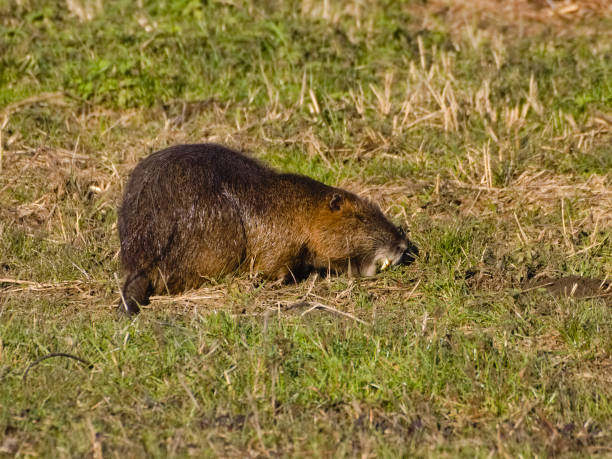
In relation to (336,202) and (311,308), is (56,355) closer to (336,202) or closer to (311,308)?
(311,308)

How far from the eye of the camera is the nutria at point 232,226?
479 centimetres

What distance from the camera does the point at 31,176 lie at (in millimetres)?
6105

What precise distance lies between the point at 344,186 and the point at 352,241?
89 cm

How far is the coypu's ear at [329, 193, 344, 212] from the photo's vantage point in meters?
5.31

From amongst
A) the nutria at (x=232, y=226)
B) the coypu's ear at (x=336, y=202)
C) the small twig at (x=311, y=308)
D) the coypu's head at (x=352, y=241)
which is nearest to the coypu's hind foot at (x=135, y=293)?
the nutria at (x=232, y=226)

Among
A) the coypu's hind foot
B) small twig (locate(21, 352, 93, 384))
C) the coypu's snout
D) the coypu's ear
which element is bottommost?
the coypu's snout

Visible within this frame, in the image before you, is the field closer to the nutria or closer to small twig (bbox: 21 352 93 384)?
small twig (bbox: 21 352 93 384)

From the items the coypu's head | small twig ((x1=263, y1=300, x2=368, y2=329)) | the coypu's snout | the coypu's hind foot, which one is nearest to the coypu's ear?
the coypu's head

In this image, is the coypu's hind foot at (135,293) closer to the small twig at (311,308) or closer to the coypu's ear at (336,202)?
the small twig at (311,308)

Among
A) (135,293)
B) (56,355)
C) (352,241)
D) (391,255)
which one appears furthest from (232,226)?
(56,355)

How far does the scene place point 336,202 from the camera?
5.34 meters

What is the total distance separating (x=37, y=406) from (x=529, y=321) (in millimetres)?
2129

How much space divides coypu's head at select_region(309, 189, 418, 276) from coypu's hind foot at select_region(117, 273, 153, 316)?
3.17 feet

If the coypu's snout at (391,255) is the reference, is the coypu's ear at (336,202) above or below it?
above
